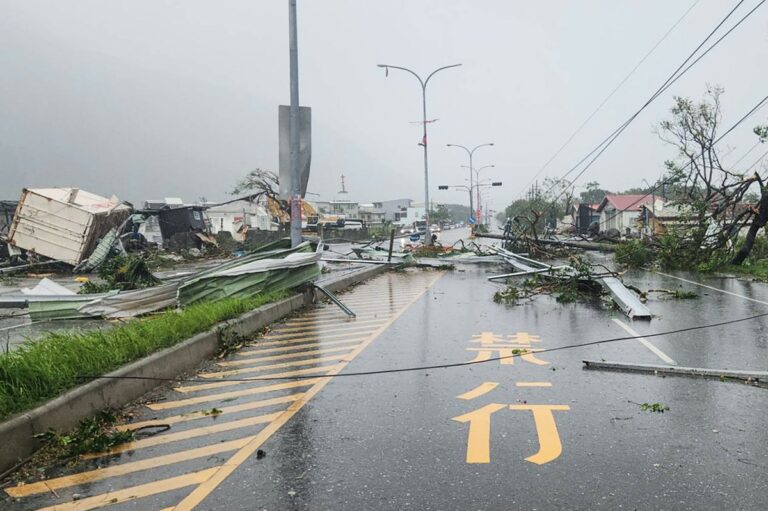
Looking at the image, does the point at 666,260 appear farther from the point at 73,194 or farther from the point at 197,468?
the point at 73,194

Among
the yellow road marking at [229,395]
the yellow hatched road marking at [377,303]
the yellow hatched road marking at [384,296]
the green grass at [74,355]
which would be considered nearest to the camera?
the green grass at [74,355]

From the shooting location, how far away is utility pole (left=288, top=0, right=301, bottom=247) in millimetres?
11961

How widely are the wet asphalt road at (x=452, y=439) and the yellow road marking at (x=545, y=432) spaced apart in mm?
16

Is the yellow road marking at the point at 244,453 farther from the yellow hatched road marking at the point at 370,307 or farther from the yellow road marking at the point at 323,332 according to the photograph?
the yellow hatched road marking at the point at 370,307

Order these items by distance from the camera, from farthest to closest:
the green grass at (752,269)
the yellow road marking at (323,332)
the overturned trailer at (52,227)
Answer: the overturned trailer at (52,227)
the green grass at (752,269)
the yellow road marking at (323,332)

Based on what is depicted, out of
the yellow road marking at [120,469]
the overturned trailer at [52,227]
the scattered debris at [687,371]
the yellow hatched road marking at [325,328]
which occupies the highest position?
the overturned trailer at [52,227]

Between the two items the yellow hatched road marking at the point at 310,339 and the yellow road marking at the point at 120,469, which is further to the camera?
the yellow hatched road marking at the point at 310,339

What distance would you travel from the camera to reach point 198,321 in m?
7.66

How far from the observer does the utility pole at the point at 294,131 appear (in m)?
12.0

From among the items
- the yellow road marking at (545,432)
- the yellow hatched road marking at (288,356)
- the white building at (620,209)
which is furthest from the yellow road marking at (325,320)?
the white building at (620,209)

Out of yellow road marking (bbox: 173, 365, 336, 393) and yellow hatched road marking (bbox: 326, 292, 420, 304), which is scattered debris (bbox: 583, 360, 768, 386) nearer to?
yellow road marking (bbox: 173, 365, 336, 393)

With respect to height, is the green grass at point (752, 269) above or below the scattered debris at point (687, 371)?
above

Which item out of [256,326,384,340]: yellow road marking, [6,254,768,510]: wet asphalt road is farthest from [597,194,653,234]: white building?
[6,254,768,510]: wet asphalt road

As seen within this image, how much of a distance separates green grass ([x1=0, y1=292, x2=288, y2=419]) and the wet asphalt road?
2.23 ft
